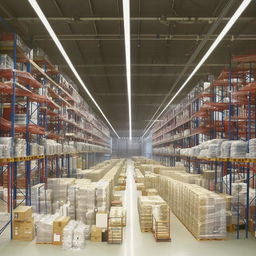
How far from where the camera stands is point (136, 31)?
12.5m

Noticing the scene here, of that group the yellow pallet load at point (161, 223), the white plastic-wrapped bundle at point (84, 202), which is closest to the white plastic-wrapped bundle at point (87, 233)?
the white plastic-wrapped bundle at point (84, 202)

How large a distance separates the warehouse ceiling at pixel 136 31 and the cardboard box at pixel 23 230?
689 cm

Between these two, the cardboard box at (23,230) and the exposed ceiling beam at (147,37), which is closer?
the cardboard box at (23,230)

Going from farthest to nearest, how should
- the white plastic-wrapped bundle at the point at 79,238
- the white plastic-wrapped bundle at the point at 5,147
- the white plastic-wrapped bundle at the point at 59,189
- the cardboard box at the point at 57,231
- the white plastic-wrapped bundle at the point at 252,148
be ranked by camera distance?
the white plastic-wrapped bundle at the point at 59,189 < the white plastic-wrapped bundle at the point at 252,148 < the cardboard box at the point at 57,231 < the white plastic-wrapped bundle at the point at 79,238 < the white plastic-wrapped bundle at the point at 5,147

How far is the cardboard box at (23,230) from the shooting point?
7.62 metres

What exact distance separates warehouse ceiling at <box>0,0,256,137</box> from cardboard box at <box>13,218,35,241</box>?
6889 millimetres

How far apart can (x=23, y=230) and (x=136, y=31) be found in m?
8.55

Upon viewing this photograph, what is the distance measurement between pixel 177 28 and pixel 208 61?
4825mm

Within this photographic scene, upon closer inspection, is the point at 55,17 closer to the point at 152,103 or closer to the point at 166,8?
the point at 166,8

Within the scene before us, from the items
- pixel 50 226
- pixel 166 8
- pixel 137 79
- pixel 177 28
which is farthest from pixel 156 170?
pixel 50 226

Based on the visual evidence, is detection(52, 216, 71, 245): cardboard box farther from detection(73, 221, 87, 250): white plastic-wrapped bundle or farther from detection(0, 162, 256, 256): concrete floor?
detection(73, 221, 87, 250): white plastic-wrapped bundle

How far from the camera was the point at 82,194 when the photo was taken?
8.63 m

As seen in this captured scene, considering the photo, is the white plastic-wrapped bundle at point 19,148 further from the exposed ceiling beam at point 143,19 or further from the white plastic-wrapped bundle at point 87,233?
the exposed ceiling beam at point 143,19

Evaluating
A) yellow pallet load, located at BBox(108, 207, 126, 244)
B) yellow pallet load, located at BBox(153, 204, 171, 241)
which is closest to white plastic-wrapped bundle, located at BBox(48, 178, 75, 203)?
yellow pallet load, located at BBox(108, 207, 126, 244)
